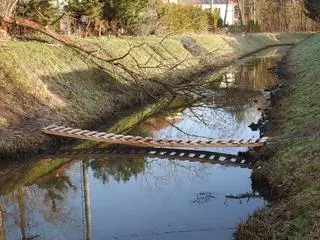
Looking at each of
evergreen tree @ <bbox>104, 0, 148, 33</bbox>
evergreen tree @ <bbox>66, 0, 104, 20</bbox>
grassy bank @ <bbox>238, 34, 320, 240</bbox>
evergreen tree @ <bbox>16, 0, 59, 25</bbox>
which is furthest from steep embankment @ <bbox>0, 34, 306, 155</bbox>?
grassy bank @ <bbox>238, 34, 320, 240</bbox>

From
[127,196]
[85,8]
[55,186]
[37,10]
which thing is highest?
[85,8]

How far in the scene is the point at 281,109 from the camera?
537 inches

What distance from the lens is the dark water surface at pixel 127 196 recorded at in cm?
739

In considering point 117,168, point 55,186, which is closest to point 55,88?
point 117,168

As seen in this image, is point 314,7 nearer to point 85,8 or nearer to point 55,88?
point 85,8

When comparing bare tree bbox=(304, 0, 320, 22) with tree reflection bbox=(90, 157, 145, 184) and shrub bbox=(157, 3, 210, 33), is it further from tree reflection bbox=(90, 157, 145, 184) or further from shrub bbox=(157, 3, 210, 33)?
tree reflection bbox=(90, 157, 145, 184)

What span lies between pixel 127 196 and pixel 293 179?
2.89m

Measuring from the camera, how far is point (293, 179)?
780 cm

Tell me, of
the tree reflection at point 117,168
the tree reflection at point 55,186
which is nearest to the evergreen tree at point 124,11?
the tree reflection at point 117,168

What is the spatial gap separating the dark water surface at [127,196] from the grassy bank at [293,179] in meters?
0.50

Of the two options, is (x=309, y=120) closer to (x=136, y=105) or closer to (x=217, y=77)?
(x=136, y=105)

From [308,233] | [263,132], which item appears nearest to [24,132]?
[263,132]

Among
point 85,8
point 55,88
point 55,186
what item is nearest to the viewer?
point 55,186

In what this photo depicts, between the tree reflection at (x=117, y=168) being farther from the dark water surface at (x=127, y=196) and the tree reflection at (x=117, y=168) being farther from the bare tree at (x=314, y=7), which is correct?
the bare tree at (x=314, y=7)
